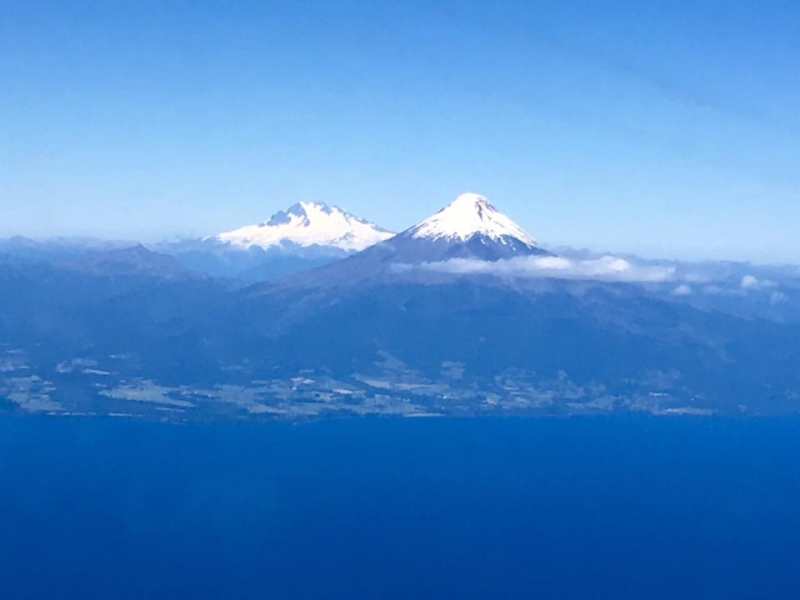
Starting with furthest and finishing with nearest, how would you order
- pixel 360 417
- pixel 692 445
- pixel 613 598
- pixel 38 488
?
pixel 360 417 → pixel 692 445 → pixel 38 488 → pixel 613 598

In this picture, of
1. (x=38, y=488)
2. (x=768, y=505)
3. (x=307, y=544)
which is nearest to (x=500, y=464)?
(x=768, y=505)

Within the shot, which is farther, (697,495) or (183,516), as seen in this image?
(697,495)

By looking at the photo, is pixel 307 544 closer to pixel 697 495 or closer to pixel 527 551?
pixel 527 551

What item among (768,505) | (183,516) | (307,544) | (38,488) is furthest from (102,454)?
(768,505)

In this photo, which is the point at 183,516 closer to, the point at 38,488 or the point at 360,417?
the point at 38,488

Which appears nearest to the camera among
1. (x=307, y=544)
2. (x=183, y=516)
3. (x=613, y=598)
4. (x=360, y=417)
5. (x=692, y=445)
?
(x=613, y=598)

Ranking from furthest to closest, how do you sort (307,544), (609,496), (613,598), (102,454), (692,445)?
(692,445)
(102,454)
(609,496)
(307,544)
(613,598)

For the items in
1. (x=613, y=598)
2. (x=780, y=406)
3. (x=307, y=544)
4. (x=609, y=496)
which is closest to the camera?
(x=613, y=598)
